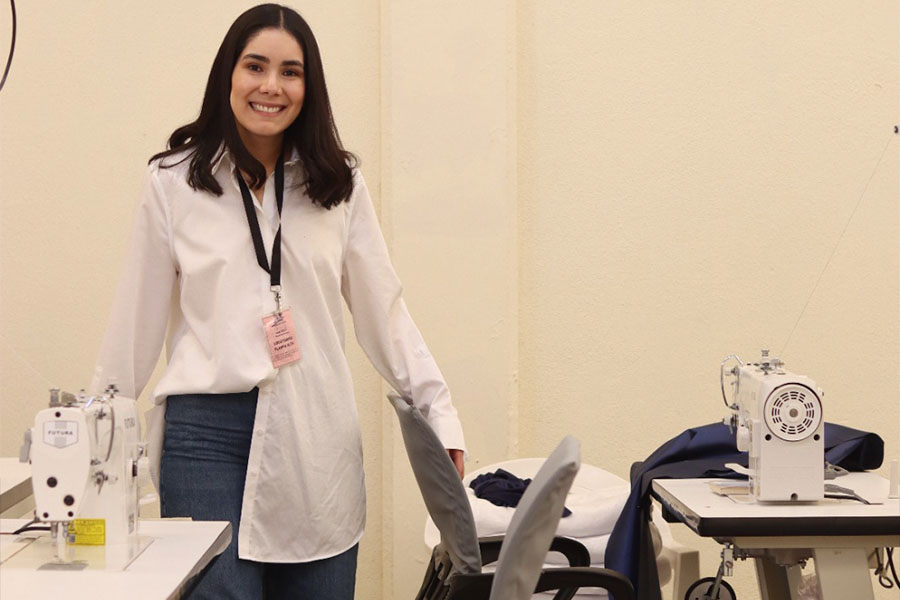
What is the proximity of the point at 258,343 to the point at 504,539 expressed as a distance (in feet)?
1.99

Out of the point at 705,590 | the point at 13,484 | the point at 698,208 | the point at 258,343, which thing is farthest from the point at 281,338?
the point at 698,208

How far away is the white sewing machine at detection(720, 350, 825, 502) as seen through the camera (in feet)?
7.57

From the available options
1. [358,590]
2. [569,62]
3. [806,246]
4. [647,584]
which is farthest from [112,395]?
[806,246]

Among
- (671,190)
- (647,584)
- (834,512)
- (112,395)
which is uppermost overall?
(671,190)

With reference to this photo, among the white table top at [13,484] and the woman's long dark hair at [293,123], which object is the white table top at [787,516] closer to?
the woman's long dark hair at [293,123]

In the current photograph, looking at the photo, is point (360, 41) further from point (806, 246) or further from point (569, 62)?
point (806, 246)

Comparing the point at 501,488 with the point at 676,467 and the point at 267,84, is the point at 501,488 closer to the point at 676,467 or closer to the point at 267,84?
the point at 676,467

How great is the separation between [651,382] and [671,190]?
650mm

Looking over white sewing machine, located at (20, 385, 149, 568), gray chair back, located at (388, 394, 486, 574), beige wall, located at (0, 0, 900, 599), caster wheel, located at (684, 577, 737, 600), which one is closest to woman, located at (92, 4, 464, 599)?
gray chair back, located at (388, 394, 486, 574)

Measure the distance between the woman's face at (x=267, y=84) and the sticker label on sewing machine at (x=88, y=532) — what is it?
0.85 m

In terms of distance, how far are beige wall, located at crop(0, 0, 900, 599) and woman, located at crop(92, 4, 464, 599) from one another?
1.37 metres

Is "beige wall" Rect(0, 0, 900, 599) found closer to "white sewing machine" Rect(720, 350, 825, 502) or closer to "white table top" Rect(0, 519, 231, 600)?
"white sewing machine" Rect(720, 350, 825, 502)

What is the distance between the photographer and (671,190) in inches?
146

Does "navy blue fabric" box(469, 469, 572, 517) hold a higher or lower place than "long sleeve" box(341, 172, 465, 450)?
lower
